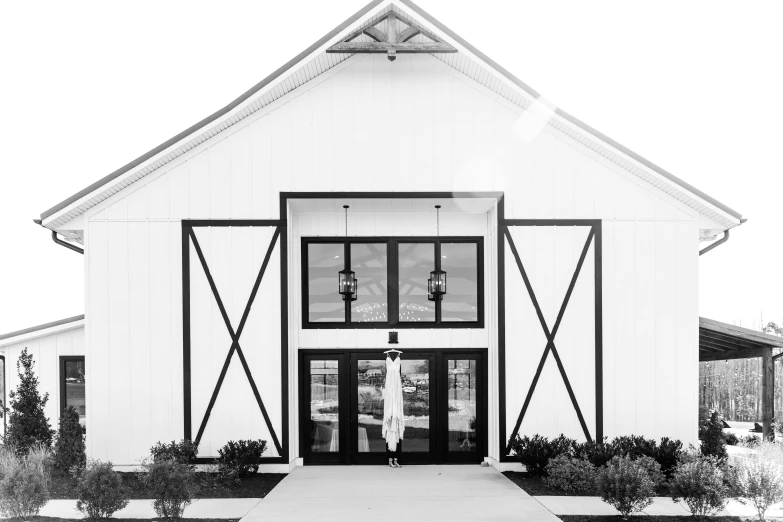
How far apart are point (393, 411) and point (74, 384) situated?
7447 millimetres

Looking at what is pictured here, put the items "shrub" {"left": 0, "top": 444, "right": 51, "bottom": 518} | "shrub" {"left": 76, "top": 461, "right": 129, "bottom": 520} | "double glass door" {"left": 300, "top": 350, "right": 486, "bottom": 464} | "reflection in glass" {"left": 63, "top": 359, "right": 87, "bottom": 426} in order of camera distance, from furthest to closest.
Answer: "reflection in glass" {"left": 63, "top": 359, "right": 87, "bottom": 426}
"double glass door" {"left": 300, "top": 350, "right": 486, "bottom": 464}
"shrub" {"left": 76, "top": 461, "right": 129, "bottom": 520}
"shrub" {"left": 0, "top": 444, "right": 51, "bottom": 518}

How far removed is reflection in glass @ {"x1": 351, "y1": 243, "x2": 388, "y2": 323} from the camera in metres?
12.4

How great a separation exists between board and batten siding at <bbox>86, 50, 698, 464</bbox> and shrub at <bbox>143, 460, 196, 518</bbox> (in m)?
3.14

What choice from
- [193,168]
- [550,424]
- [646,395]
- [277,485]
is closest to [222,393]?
[277,485]

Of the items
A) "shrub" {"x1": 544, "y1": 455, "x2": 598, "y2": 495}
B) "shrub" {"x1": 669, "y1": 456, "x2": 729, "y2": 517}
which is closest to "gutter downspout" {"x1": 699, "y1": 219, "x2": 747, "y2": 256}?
"shrub" {"x1": 544, "y1": 455, "x2": 598, "y2": 495}

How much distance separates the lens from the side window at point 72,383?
14.2 meters

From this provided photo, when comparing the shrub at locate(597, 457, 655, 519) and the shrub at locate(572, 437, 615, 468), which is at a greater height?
the shrub at locate(597, 457, 655, 519)

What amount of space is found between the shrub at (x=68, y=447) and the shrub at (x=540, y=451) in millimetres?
7666

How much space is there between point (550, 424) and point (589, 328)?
1.83 metres

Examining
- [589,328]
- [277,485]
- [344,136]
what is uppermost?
[344,136]

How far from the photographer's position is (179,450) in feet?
35.3

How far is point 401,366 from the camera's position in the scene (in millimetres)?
12344

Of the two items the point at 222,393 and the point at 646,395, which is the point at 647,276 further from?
the point at 222,393

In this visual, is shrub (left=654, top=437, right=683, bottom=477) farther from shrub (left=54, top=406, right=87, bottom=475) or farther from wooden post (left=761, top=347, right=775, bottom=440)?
shrub (left=54, top=406, right=87, bottom=475)
